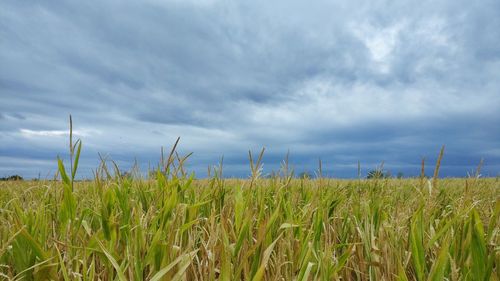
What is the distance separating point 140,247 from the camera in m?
1.51

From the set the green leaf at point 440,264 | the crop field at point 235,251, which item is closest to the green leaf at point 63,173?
the crop field at point 235,251

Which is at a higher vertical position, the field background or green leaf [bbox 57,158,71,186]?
green leaf [bbox 57,158,71,186]

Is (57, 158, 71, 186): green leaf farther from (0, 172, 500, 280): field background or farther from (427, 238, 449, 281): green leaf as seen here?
(427, 238, 449, 281): green leaf

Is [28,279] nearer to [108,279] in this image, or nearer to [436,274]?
[108,279]

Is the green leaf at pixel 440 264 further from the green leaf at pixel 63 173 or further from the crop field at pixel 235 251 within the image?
the green leaf at pixel 63 173

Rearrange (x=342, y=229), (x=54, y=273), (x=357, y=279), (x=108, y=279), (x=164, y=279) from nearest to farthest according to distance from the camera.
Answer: (x=164, y=279) → (x=54, y=273) → (x=108, y=279) → (x=357, y=279) → (x=342, y=229)

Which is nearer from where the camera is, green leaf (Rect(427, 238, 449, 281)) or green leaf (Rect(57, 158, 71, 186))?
green leaf (Rect(427, 238, 449, 281))

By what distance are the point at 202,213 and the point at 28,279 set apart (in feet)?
3.37

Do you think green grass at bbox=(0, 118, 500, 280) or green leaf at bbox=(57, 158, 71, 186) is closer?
green grass at bbox=(0, 118, 500, 280)

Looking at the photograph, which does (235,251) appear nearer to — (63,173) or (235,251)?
(235,251)

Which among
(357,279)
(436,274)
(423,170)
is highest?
(423,170)

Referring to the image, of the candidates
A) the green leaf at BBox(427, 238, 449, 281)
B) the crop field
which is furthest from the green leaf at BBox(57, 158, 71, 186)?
the green leaf at BBox(427, 238, 449, 281)

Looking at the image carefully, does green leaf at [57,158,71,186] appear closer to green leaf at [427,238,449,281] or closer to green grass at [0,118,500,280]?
green grass at [0,118,500,280]

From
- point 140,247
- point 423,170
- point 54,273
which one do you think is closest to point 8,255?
point 54,273
